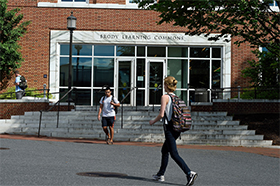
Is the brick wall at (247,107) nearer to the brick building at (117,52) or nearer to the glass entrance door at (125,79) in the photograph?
the brick building at (117,52)

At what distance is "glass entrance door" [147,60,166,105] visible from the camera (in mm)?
23859

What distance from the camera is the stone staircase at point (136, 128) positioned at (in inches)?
601

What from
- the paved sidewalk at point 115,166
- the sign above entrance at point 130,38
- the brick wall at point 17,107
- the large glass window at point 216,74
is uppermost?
the sign above entrance at point 130,38

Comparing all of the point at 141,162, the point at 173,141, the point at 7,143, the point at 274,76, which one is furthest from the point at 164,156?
the point at 274,76

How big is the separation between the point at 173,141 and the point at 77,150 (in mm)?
5244

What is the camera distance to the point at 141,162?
31.8 feet

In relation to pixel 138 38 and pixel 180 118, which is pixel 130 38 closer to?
pixel 138 38

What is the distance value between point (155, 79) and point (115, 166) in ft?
51.0

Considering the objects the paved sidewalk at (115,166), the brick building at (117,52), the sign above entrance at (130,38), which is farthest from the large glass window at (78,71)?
the paved sidewalk at (115,166)

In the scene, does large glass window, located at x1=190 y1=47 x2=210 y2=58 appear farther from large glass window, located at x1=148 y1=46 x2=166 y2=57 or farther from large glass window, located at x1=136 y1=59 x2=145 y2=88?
large glass window, located at x1=136 y1=59 x2=145 y2=88

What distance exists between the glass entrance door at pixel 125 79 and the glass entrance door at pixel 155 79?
982mm

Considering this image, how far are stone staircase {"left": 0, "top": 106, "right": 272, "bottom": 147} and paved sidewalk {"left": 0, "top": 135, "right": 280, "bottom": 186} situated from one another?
2.62m

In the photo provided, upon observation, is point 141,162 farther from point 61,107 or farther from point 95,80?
point 95,80

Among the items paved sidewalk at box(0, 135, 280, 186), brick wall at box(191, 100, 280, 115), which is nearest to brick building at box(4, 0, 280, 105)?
brick wall at box(191, 100, 280, 115)
